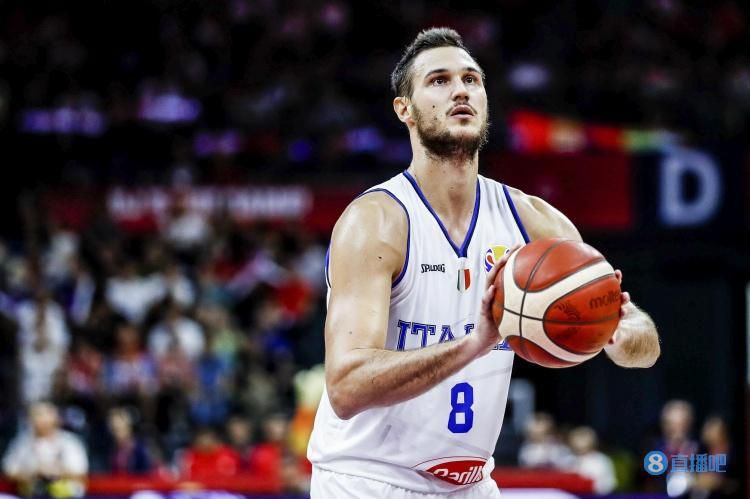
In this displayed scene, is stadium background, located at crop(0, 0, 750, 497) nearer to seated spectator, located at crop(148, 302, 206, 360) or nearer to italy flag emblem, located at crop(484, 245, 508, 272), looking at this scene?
seated spectator, located at crop(148, 302, 206, 360)

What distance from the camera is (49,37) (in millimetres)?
16125

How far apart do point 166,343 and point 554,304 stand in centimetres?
940

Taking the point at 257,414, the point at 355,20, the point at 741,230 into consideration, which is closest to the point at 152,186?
the point at 257,414

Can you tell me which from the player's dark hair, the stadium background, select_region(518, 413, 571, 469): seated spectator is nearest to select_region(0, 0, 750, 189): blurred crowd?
the stadium background

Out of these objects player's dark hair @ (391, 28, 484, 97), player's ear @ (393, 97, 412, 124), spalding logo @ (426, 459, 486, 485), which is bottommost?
spalding logo @ (426, 459, 486, 485)

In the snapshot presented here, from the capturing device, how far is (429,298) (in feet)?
13.0

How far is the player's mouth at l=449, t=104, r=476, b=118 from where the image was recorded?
159 inches

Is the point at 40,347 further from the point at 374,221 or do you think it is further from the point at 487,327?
the point at 487,327

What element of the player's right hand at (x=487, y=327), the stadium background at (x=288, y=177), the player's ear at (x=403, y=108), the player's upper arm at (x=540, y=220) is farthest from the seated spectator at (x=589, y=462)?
the player's right hand at (x=487, y=327)

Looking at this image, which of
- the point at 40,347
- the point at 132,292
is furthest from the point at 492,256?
the point at 132,292

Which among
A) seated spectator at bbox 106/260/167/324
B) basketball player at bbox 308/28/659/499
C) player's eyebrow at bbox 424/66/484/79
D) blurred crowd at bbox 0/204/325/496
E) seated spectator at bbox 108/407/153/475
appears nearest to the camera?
basketball player at bbox 308/28/659/499

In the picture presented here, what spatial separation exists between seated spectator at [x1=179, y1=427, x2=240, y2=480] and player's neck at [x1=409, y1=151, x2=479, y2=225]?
23.1 feet

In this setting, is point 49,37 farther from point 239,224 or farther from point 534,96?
point 534,96

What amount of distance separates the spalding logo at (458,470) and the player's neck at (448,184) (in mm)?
884
